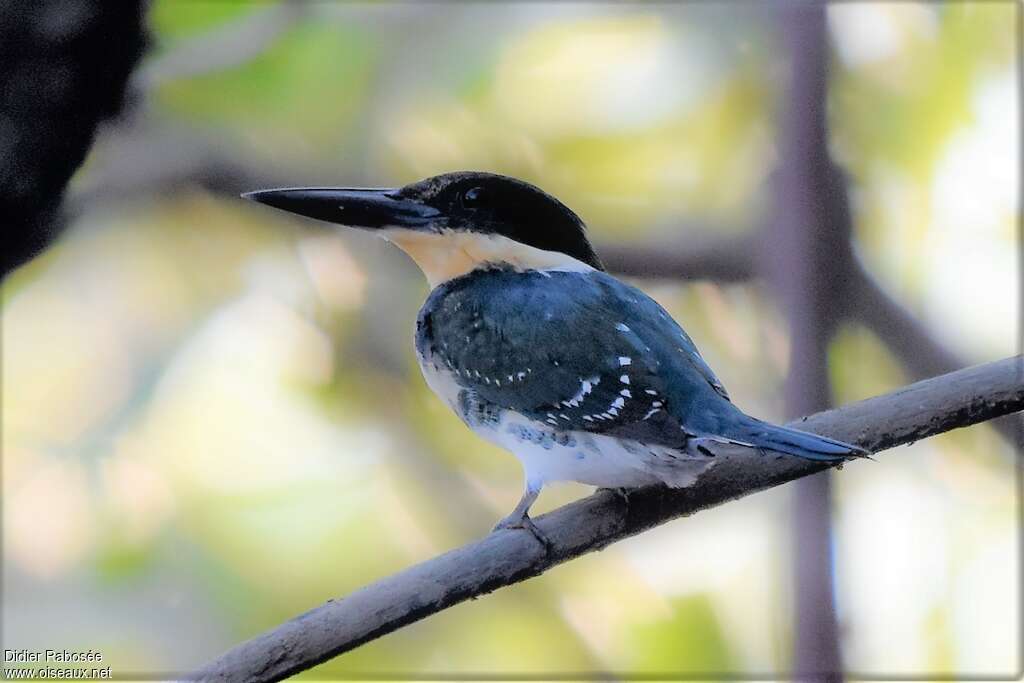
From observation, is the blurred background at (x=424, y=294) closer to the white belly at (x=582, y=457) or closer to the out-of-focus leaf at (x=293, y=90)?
the out-of-focus leaf at (x=293, y=90)

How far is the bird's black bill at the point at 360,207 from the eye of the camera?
1.05 m

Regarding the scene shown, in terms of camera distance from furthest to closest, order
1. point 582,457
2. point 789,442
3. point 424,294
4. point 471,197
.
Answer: point 424,294 → point 471,197 → point 582,457 → point 789,442

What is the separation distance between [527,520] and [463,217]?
32 centimetres

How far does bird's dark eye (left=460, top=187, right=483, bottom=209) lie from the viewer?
3.43ft

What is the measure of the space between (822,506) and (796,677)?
0.19 metres

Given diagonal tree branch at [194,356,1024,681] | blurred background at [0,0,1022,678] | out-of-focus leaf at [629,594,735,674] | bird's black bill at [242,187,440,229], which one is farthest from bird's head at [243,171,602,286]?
out-of-focus leaf at [629,594,735,674]

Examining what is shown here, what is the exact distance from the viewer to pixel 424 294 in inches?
47.4

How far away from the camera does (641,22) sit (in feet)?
4.27

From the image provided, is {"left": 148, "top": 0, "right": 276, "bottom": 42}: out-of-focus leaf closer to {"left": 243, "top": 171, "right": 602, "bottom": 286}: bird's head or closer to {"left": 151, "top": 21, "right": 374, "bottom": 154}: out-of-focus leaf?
{"left": 151, "top": 21, "right": 374, "bottom": 154}: out-of-focus leaf

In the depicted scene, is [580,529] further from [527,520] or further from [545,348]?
[545,348]

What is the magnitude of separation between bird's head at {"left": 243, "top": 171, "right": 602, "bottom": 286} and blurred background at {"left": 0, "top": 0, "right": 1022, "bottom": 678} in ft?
0.50

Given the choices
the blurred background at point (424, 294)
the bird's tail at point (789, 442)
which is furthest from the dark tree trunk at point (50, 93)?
the bird's tail at point (789, 442)

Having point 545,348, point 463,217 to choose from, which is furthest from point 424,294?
point 545,348

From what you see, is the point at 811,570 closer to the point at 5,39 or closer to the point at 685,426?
the point at 685,426
